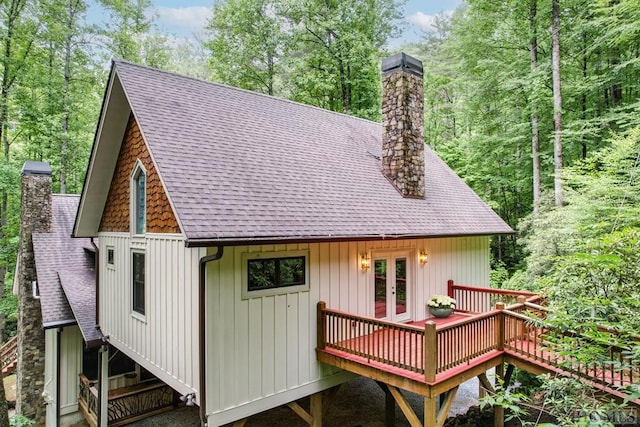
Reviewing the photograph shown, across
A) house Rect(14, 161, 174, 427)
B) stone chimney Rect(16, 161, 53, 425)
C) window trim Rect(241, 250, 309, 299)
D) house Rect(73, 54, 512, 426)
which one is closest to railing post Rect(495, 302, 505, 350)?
house Rect(73, 54, 512, 426)

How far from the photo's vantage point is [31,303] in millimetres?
10336

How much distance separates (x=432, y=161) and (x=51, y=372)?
12.4m

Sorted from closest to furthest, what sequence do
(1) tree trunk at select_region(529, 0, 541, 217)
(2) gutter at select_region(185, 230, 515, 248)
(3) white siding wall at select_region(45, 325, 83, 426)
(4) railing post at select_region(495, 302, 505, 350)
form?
1. (2) gutter at select_region(185, 230, 515, 248)
2. (4) railing post at select_region(495, 302, 505, 350)
3. (3) white siding wall at select_region(45, 325, 83, 426)
4. (1) tree trunk at select_region(529, 0, 541, 217)

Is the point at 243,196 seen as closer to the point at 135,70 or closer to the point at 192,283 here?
the point at 192,283

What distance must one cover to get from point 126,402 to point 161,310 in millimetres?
4255

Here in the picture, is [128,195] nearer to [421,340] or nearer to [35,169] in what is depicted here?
[35,169]

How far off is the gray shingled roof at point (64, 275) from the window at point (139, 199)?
3.13 m

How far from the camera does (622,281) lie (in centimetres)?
409

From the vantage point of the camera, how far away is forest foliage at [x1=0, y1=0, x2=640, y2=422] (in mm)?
10656

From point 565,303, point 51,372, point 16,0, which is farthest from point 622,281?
point 16,0

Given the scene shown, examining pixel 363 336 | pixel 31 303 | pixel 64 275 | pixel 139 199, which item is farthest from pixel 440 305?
pixel 31 303

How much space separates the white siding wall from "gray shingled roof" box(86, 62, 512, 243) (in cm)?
638

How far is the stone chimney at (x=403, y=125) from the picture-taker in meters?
9.04

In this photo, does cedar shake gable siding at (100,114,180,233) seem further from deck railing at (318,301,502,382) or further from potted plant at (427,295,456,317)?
potted plant at (427,295,456,317)
